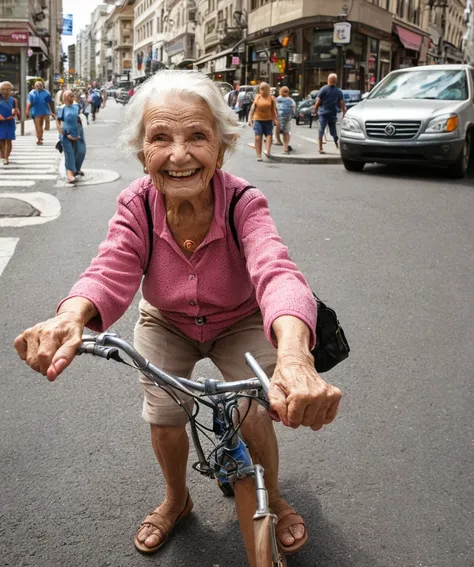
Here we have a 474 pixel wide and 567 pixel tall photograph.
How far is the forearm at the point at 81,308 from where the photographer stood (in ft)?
6.71

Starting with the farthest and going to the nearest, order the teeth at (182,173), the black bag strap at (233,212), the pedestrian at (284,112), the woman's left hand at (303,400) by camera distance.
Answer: the pedestrian at (284,112) < the black bag strap at (233,212) < the teeth at (182,173) < the woman's left hand at (303,400)

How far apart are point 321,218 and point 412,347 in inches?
187

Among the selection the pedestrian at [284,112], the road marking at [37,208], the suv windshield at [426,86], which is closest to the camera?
the road marking at [37,208]

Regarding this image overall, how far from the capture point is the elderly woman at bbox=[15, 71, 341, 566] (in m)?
2.23

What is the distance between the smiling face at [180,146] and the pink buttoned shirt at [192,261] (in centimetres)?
12

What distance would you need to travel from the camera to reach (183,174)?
2338 millimetres

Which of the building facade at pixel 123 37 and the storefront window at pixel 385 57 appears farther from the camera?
the building facade at pixel 123 37

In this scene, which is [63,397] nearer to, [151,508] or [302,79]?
[151,508]

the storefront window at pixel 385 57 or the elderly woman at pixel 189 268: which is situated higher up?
the storefront window at pixel 385 57

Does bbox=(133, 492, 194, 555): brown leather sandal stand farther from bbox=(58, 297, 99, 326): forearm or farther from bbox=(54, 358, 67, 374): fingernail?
bbox=(54, 358, 67, 374): fingernail

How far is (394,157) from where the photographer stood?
1313 cm

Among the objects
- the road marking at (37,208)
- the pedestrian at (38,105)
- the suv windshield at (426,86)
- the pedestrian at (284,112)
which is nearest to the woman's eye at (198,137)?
the road marking at (37,208)

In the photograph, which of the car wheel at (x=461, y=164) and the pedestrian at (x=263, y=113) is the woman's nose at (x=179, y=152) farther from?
the pedestrian at (x=263, y=113)

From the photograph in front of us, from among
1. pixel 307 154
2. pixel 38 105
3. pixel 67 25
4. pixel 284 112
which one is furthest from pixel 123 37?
pixel 307 154
